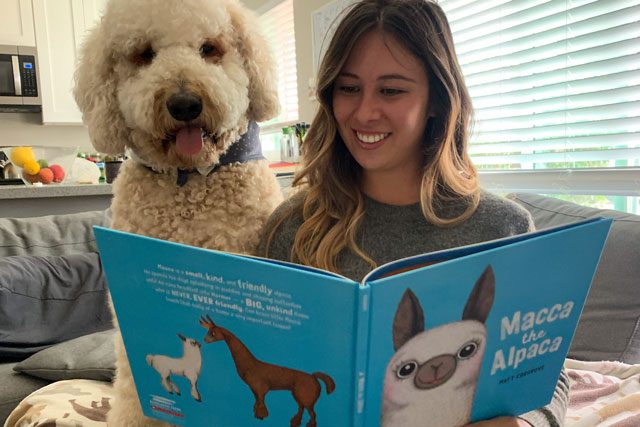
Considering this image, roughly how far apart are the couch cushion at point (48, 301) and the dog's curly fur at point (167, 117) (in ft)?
2.93

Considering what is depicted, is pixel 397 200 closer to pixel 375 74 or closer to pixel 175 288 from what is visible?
pixel 375 74

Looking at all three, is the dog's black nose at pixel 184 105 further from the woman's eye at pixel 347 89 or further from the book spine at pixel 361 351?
the book spine at pixel 361 351

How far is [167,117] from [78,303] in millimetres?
1247

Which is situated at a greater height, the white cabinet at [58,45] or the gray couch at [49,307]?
the white cabinet at [58,45]

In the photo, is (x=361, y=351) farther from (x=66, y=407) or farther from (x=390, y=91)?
(x=66, y=407)

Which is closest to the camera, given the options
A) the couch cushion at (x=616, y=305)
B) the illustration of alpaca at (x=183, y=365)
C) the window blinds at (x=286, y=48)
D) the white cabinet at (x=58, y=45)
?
the illustration of alpaca at (x=183, y=365)

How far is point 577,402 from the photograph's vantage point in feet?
4.16

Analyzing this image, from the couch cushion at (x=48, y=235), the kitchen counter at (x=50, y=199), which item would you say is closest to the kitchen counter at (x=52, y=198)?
the kitchen counter at (x=50, y=199)

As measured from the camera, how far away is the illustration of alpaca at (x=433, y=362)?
0.56 meters

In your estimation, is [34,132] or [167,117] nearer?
[167,117]

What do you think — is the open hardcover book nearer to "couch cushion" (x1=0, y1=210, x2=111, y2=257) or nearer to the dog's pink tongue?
the dog's pink tongue

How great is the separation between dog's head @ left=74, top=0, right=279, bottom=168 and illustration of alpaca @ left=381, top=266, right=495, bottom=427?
570 millimetres

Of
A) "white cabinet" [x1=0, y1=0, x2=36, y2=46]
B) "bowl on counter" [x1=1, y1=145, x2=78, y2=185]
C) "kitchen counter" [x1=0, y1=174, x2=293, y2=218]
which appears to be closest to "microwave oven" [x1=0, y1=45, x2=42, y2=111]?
"white cabinet" [x1=0, y1=0, x2=36, y2=46]

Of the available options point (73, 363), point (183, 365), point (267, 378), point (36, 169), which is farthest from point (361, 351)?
point (36, 169)
